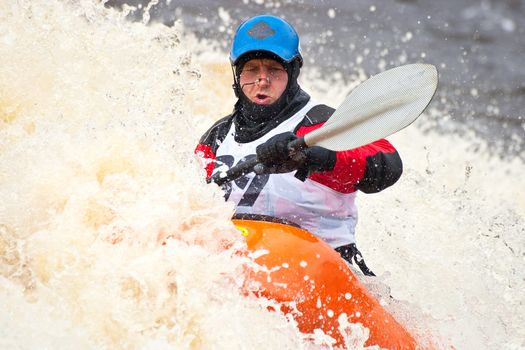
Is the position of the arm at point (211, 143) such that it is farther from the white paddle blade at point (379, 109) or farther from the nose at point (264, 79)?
the white paddle blade at point (379, 109)

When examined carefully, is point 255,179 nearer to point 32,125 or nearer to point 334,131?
point 334,131

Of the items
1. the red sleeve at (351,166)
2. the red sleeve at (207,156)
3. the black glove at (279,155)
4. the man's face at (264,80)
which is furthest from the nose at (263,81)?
the black glove at (279,155)

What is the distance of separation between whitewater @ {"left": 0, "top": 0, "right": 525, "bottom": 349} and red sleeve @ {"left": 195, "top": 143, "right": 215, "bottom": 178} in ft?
0.66

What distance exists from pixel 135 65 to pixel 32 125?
99 centimetres

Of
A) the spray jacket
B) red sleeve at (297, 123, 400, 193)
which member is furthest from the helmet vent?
red sleeve at (297, 123, 400, 193)

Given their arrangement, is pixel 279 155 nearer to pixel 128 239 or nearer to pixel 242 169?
pixel 242 169

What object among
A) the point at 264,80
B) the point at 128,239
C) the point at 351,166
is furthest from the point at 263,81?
the point at 128,239

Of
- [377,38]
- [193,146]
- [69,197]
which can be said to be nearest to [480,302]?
[193,146]

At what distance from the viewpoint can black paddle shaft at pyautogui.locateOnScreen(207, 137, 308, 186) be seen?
2.70 meters

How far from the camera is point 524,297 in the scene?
3.83 metres

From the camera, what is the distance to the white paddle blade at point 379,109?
2723 millimetres

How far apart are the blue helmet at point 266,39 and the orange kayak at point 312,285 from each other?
79 centimetres

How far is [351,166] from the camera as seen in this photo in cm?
294

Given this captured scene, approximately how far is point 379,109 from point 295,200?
19.3 inches
